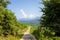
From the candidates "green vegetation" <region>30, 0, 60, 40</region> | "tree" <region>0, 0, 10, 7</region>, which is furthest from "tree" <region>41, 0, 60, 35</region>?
"tree" <region>0, 0, 10, 7</region>

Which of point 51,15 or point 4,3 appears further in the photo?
point 4,3

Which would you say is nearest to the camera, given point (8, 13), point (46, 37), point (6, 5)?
point (46, 37)

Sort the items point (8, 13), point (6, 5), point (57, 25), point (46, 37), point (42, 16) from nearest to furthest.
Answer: point (46, 37)
point (57, 25)
point (42, 16)
point (8, 13)
point (6, 5)

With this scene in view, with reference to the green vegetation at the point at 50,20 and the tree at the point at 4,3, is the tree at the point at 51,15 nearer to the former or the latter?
the green vegetation at the point at 50,20

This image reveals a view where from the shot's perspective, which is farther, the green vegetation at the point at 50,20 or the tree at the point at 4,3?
the tree at the point at 4,3

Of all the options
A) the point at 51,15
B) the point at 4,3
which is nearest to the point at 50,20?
the point at 51,15

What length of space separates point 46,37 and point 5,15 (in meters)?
11.6

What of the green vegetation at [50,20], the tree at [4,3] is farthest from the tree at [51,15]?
the tree at [4,3]

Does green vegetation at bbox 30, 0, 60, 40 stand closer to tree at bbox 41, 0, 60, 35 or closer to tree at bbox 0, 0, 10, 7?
tree at bbox 41, 0, 60, 35

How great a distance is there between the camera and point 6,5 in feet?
129

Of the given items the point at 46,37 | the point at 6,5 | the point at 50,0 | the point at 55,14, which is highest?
the point at 6,5

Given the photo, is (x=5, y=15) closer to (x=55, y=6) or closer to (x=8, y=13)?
(x=8, y=13)

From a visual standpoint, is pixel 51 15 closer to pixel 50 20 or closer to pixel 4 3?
pixel 50 20

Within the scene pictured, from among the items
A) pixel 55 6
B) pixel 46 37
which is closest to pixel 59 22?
pixel 55 6
